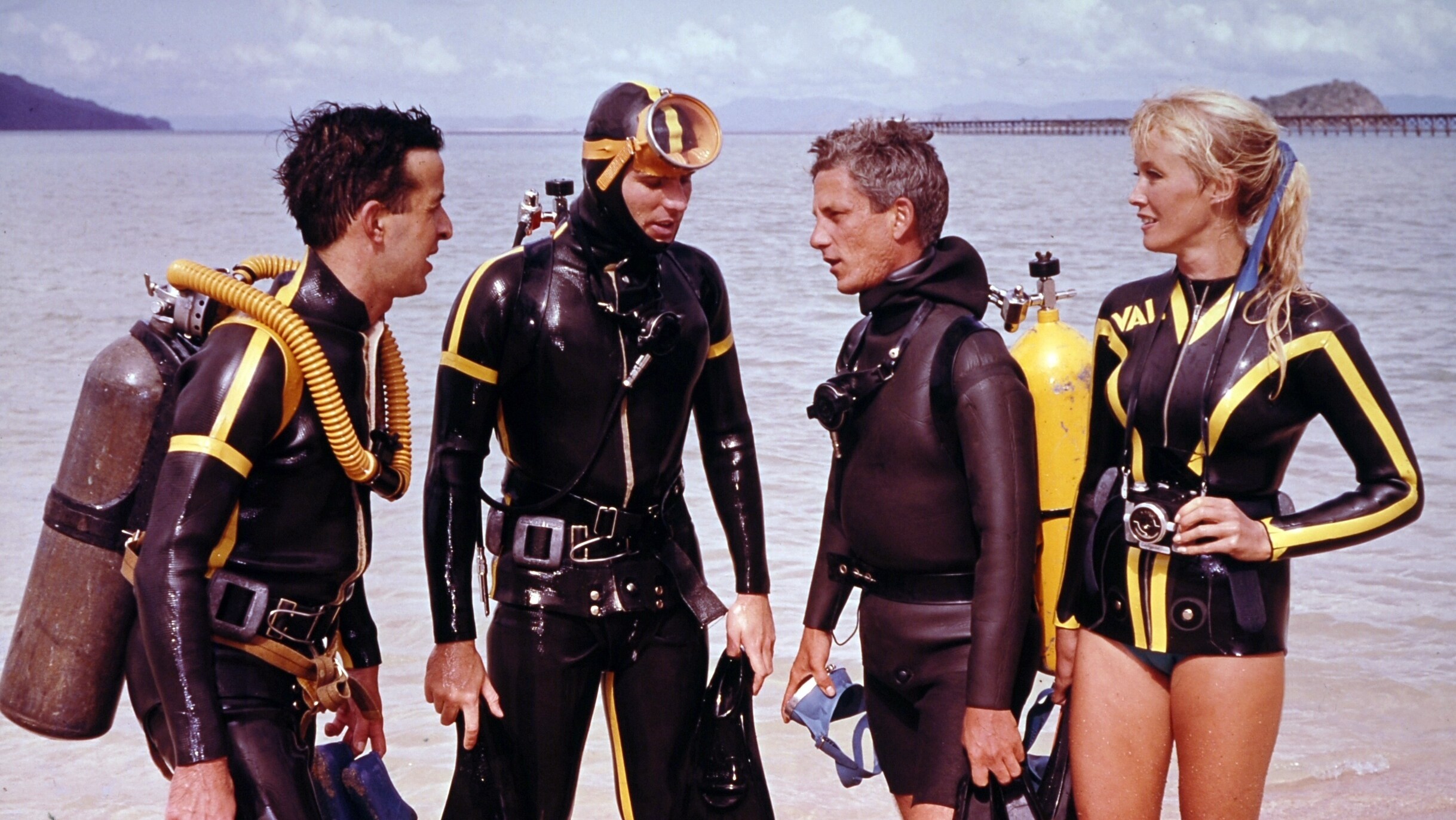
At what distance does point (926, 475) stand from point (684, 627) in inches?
29.7

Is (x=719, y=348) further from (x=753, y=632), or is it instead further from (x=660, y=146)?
(x=753, y=632)

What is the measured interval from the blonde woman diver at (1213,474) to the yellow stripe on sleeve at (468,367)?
4.63 feet

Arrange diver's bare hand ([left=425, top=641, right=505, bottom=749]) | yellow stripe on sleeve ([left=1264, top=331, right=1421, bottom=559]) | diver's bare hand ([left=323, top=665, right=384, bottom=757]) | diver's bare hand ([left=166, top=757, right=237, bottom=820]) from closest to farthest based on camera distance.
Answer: diver's bare hand ([left=166, top=757, right=237, bottom=820])
yellow stripe on sleeve ([left=1264, top=331, right=1421, bottom=559])
diver's bare hand ([left=323, top=665, right=384, bottom=757])
diver's bare hand ([left=425, top=641, right=505, bottom=749])

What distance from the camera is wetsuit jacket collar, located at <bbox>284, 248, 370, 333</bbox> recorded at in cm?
279

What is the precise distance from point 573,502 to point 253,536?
860 mm

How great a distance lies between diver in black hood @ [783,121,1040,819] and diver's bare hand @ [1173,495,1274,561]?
318 millimetres

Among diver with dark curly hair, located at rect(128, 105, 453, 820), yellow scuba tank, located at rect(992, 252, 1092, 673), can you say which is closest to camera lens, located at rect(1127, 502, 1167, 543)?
yellow scuba tank, located at rect(992, 252, 1092, 673)

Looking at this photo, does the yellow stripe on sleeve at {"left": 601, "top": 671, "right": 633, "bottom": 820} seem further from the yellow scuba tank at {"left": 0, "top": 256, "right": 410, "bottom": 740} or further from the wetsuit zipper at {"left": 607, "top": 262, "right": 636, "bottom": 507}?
the yellow scuba tank at {"left": 0, "top": 256, "right": 410, "bottom": 740}

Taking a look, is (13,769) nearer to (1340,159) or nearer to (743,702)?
(743,702)

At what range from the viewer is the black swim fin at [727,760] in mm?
3461

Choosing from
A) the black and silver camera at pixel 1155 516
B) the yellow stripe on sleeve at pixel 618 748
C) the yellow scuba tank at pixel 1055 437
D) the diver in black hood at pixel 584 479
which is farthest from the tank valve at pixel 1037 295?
the yellow stripe on sleeve at pixel 618 748

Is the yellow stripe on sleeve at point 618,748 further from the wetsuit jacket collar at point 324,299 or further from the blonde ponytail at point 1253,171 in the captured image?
the blonde ponytail at point 1253,171

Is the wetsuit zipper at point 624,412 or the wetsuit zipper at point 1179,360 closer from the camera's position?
the wetsuit zipper at point 1179,360

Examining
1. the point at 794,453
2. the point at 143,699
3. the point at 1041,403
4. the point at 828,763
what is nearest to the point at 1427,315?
the point at 794,453
